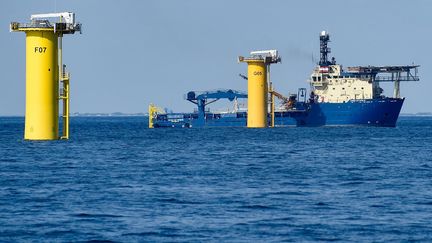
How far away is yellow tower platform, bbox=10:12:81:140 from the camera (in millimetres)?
62250

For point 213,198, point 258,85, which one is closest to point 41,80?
point 213,198

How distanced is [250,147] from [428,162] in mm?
19413

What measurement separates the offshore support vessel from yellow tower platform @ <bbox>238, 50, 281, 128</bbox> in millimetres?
4993

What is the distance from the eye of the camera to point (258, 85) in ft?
394

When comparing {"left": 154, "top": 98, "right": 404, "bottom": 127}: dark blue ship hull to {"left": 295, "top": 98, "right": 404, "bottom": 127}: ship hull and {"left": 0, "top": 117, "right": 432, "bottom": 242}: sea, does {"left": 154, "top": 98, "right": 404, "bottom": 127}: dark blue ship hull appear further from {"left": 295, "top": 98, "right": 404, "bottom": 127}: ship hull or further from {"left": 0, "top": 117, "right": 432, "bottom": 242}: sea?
{"left": 0, "top": 117, "right": 432, "bottom": 242}: sea

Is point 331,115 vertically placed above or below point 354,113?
below

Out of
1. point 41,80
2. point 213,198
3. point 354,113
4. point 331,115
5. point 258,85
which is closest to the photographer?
point 213,198

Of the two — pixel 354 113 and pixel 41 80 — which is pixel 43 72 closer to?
pixel 41 80

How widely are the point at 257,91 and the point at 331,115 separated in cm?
1502

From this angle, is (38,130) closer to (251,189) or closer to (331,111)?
(251,189)

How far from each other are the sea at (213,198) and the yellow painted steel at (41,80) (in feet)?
11.1

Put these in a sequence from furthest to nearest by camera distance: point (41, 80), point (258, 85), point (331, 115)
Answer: point (331, 115) < point (258, 85) < point (41, 80)

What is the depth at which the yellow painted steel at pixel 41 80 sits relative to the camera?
62.2m

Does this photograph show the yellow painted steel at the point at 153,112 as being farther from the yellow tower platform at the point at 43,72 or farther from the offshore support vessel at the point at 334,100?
the yellow tower platform at the point at 43,72
